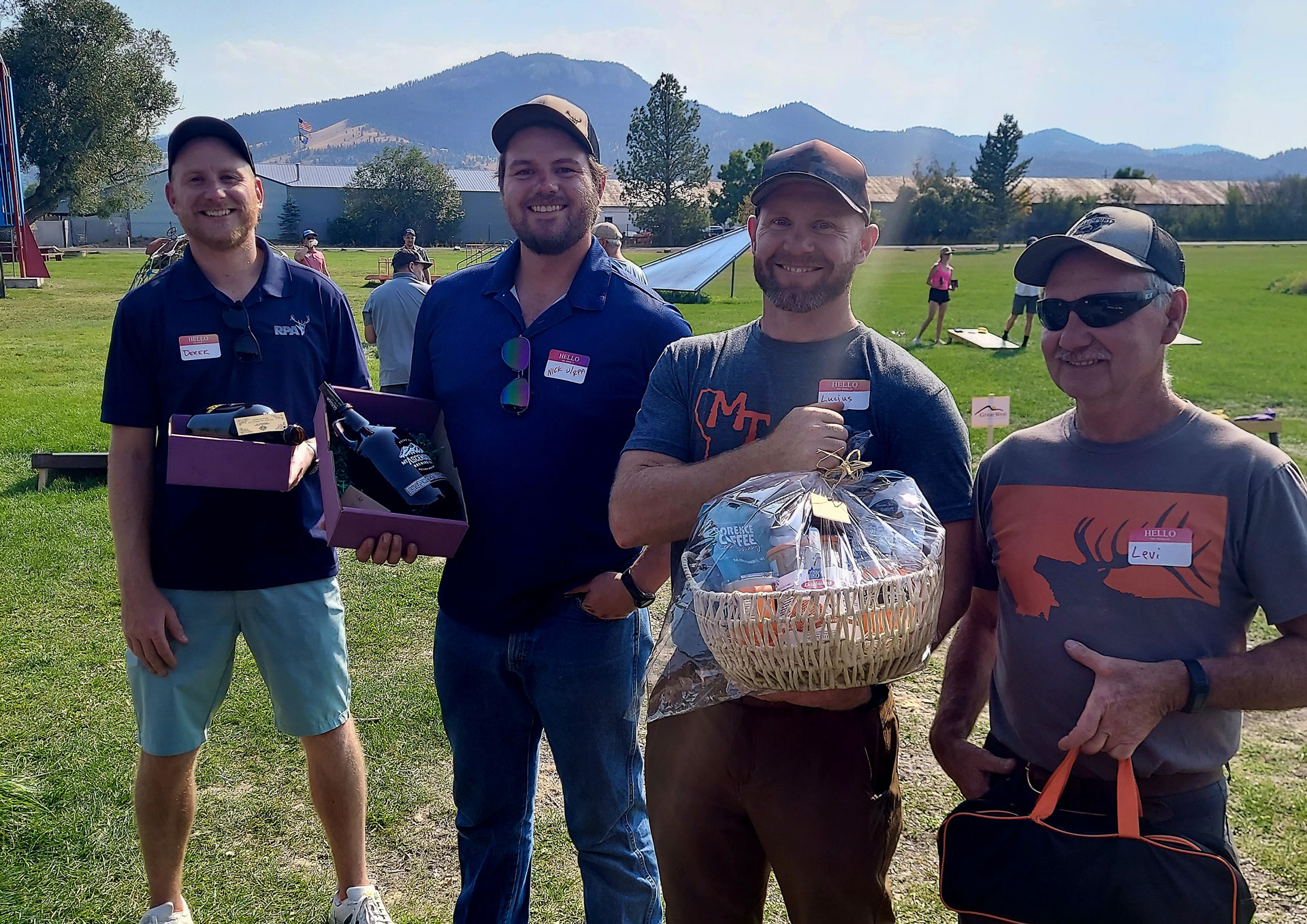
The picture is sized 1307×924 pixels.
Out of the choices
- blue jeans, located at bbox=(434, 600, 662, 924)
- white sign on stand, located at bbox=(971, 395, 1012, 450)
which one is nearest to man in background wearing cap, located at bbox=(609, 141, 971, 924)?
blue jeans, located at bbox=(434, 600, 662, 924)

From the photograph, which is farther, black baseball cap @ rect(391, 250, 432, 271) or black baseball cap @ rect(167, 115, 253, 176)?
black baseball cap @ rect(391, 250, 432, 271)

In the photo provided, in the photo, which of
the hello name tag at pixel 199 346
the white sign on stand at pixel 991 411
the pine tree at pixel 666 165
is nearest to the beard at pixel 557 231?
the hello name tag at pixel 199 346

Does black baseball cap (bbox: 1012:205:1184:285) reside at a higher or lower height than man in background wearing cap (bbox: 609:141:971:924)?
higher

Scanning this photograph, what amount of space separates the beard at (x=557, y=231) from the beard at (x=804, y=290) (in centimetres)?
78

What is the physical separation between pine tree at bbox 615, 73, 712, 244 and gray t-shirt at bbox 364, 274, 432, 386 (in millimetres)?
75979

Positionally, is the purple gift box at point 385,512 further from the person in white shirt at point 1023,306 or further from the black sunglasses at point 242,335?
the person in white shirt at point 1023,306

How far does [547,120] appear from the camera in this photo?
2.84 m

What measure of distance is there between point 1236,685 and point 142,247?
8220 cm

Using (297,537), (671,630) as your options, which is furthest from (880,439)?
(297,537)

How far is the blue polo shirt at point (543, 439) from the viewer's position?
106 inches

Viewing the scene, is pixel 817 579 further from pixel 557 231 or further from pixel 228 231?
pixel 228 231

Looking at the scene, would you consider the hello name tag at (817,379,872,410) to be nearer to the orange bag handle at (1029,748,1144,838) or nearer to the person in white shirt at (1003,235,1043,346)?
the orange bag handle at (1029,748,1144,838)

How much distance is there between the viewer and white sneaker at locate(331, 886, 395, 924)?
3166 millimetres

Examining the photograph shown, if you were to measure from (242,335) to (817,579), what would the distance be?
7.53 feet
